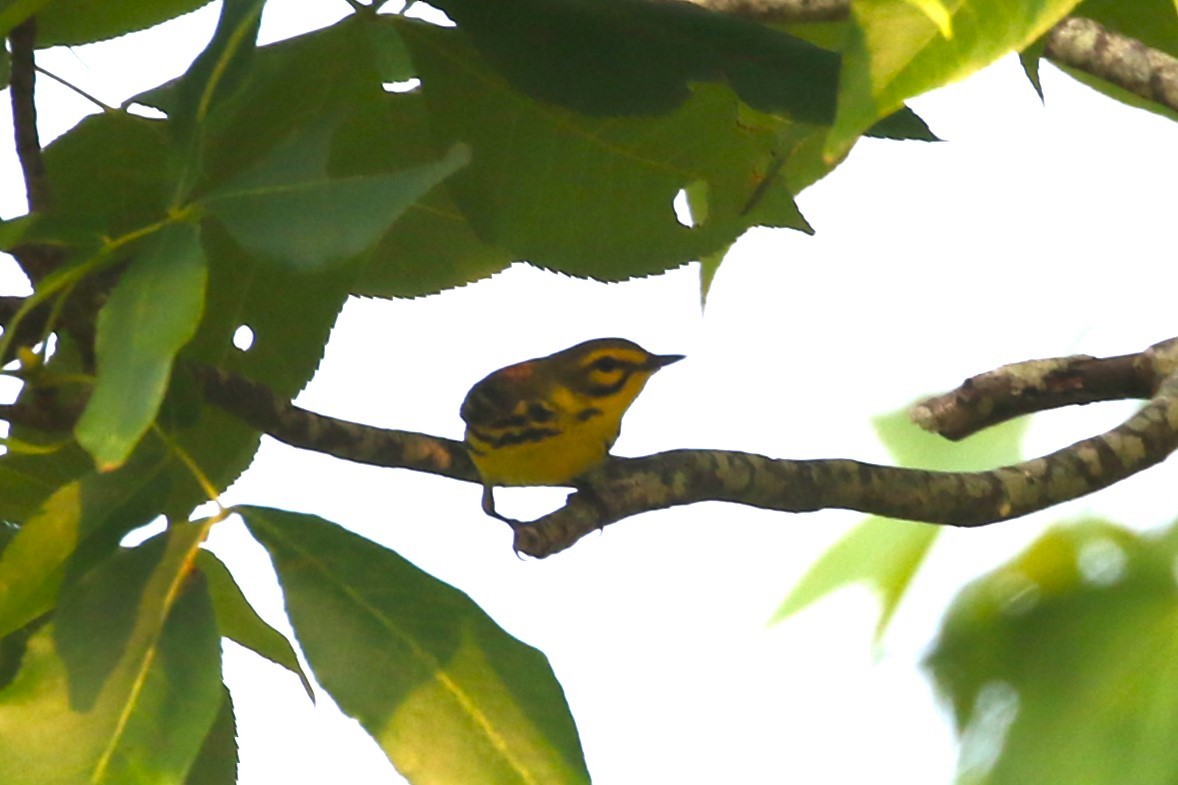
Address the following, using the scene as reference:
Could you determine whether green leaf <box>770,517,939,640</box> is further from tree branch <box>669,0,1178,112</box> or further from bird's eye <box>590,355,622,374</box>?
tree branch <box>669,0,1178,112</box>

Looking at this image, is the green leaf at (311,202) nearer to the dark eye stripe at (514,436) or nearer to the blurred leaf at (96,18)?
the blurred leaf at (96,18)

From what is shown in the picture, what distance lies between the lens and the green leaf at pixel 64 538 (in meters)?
0.38

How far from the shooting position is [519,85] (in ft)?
1.46

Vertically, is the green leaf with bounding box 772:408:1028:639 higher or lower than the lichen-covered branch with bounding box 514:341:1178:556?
higher

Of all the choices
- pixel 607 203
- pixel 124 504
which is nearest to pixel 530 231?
pixel 607 203

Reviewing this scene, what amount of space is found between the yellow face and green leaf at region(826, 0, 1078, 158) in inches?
19.2

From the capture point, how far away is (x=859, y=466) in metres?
0.57

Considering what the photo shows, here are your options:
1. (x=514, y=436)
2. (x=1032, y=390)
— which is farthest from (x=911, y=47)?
(x=514, y=436)

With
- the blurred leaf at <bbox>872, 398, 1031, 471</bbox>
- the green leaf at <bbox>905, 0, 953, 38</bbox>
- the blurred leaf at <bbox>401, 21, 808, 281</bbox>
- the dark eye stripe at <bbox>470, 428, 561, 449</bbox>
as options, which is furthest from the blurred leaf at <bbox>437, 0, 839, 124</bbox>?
the blurred leaf at <bbox>872, 398, 1031, 471</bbox>

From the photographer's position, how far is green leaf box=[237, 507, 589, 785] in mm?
383

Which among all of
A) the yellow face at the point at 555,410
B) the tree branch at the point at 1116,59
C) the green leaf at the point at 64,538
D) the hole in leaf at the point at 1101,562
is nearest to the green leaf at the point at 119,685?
the green leaf at the point at 64,538

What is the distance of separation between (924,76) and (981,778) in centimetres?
76

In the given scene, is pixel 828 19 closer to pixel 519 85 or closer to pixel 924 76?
pixel 519 85

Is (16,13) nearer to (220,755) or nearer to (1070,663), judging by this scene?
(220,755)
